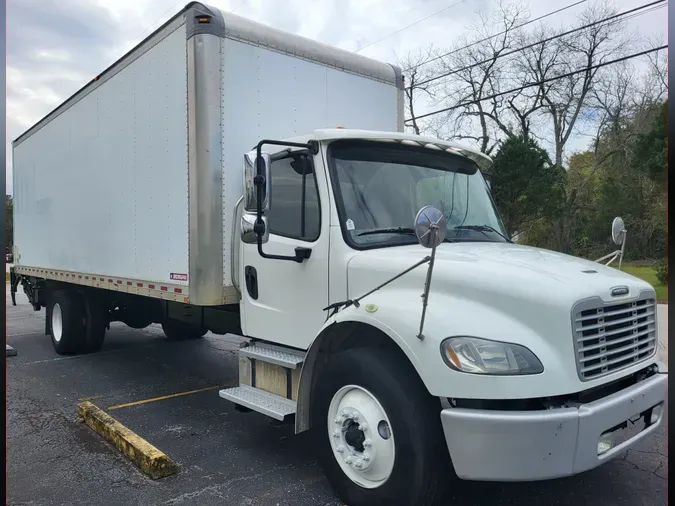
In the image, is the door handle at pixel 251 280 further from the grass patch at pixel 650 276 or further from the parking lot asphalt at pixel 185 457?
the grass patch at pixel 650 276

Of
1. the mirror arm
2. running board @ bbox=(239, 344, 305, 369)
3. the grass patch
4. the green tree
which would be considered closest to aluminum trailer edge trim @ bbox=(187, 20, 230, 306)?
running board @ bbox=(239, 344, 305, 369)

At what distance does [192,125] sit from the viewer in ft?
15.9

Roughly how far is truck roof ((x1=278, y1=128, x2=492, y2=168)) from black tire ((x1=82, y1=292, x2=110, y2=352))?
551 cm

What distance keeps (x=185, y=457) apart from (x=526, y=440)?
299 cm

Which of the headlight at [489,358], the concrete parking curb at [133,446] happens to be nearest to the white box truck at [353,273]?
the headlight at [489,358]

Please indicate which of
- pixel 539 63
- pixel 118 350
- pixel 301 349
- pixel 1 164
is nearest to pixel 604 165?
pixel 539 63

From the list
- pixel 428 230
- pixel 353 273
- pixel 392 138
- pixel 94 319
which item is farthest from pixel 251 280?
pixel 94 319

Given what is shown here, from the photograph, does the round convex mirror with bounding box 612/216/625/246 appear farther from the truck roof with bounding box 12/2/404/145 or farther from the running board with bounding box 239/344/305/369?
the truck roof with bounding box 12/2/404/145

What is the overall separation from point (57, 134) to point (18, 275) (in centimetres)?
425

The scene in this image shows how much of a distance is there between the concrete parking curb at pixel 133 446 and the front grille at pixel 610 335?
3041 millimetres

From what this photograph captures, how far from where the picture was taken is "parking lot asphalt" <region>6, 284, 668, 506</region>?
12.8ft

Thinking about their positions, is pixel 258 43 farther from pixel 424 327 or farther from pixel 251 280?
pixel 424 327

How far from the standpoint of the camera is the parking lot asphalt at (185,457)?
3887mm

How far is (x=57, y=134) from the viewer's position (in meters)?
8.41
